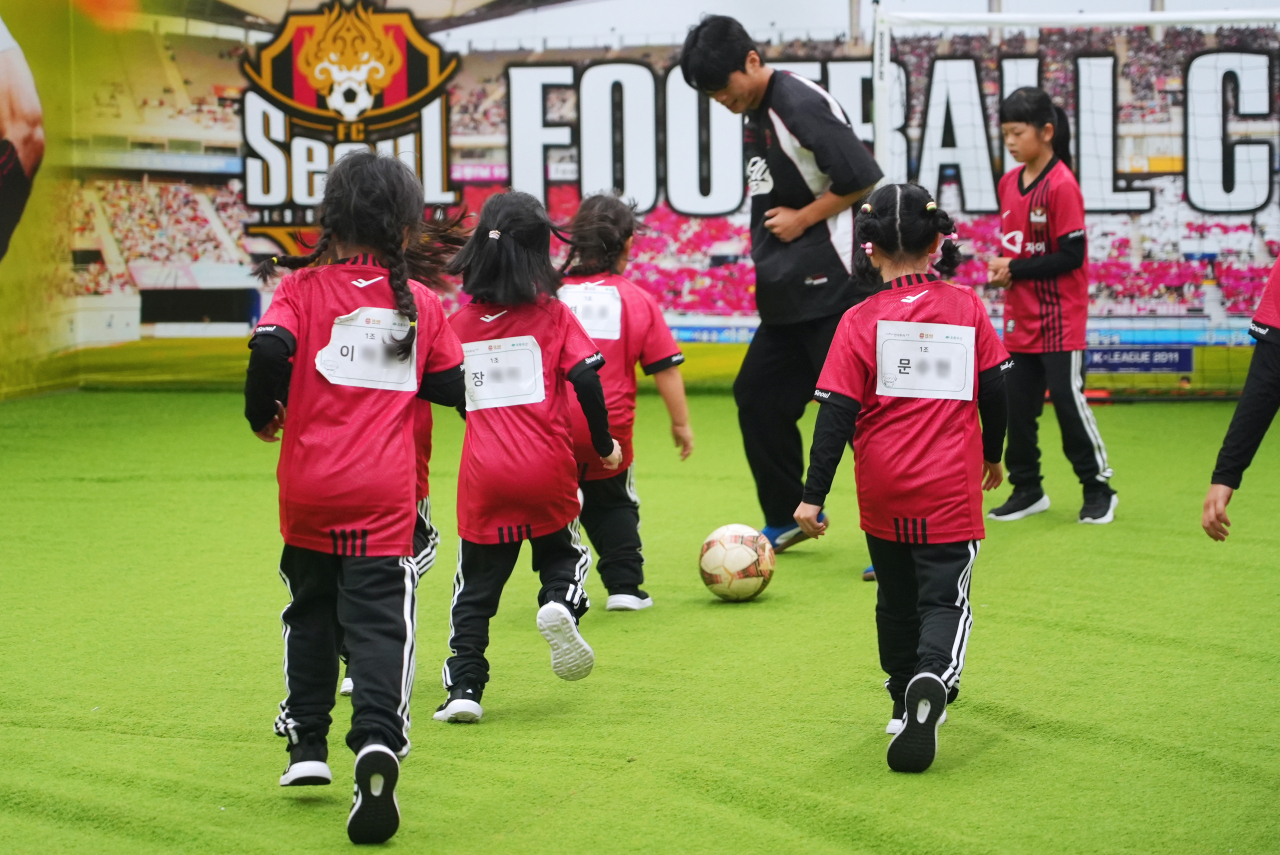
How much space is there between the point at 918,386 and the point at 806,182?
194 centimetres

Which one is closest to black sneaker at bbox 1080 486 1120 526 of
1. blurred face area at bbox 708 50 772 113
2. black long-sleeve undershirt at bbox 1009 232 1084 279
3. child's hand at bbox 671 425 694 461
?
black long-sleeve undershirt at bbox 1009 232 1084 279

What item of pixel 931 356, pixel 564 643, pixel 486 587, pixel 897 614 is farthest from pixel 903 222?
pixel 486 587

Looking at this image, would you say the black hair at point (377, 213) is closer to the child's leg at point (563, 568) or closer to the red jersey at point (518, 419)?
the red jersey at point (518, 419)

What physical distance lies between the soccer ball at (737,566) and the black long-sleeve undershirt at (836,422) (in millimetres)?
1438

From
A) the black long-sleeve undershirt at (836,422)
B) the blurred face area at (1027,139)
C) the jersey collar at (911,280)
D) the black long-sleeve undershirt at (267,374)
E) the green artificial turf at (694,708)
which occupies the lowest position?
the green artificial turf at (694,708)

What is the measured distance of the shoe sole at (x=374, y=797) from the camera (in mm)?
2602

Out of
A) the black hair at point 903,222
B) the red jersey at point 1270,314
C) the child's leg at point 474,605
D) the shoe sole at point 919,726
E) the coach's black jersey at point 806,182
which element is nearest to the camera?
the red jersey at point 1270,314

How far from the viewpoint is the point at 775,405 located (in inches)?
207

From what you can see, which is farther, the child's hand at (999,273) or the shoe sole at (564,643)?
the child's hand at (999,273)

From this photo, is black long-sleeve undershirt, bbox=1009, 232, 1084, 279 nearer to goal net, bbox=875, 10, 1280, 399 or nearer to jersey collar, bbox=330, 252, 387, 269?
jersey collar, bbox=330, 252, 387, 269

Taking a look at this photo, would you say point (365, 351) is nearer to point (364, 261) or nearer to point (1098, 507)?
point (364, 261)

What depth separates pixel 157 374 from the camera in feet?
35.0

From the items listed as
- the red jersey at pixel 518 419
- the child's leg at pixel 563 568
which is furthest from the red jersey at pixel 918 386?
the child's leg at pixel 563 568

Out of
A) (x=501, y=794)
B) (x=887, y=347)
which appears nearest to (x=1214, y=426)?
(x=887, y=347)
